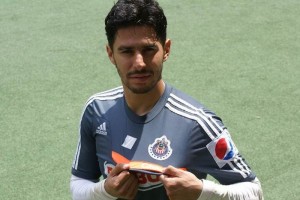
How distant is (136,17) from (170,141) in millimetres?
470

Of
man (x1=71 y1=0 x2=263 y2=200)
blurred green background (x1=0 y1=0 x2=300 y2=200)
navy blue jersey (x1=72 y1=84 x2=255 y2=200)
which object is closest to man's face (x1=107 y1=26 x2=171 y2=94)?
man (x1=71 y1=0 x2=263 y2=200)

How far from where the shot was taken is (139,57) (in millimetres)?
2184

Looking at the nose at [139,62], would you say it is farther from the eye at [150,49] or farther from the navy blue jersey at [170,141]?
the navy blue jersey at [170,141]

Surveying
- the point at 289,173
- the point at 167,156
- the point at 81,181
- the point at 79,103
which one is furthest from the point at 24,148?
the point at 167,156

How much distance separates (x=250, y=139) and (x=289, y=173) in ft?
1.74

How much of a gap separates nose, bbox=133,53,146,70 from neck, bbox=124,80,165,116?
0.52 feet

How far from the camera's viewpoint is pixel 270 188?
409 centimetres

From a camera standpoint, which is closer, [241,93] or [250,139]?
[250,139]

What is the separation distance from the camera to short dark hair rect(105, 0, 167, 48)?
2225 millimetres

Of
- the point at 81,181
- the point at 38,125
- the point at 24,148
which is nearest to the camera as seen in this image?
the point at 81,181

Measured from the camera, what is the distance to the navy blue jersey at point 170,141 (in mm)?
2207

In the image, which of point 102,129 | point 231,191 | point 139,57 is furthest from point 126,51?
point 231,191

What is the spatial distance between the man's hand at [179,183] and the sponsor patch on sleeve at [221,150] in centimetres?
18

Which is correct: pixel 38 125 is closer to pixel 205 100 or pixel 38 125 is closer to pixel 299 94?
pixel 205 100
